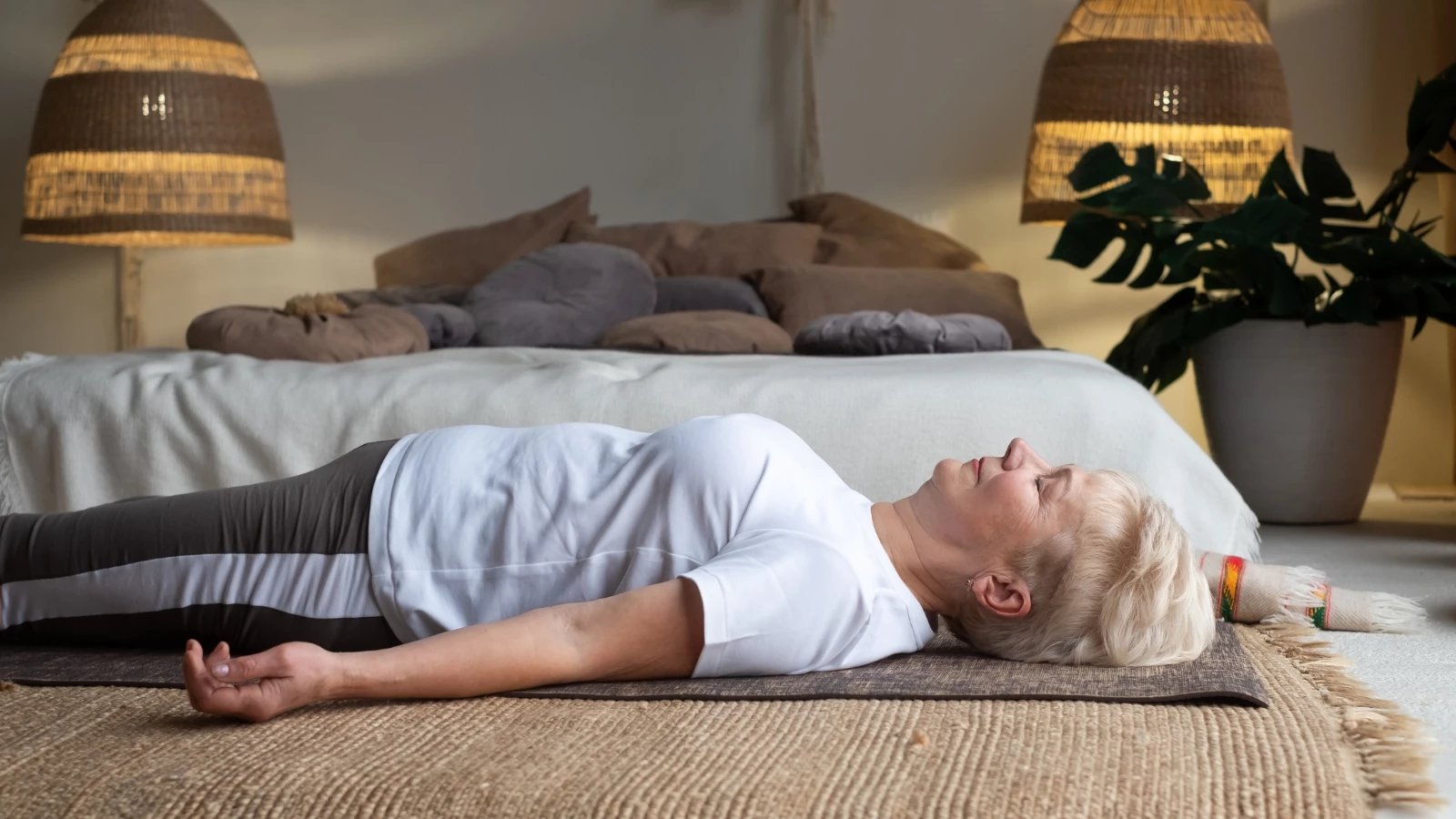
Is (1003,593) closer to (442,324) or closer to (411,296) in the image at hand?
(442,324)

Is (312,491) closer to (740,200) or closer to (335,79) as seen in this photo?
(740,200)

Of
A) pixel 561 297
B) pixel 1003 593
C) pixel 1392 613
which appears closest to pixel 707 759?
pixel 1003 593

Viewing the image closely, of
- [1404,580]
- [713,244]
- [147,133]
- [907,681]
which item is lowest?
[1404,580]

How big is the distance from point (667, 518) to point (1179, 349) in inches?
91.8

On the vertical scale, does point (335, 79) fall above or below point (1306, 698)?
above

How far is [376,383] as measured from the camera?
2141 millimetres

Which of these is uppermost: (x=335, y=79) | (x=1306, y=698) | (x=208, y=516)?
(x=335, y=79)

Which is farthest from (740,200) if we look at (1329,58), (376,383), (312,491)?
(312,491)

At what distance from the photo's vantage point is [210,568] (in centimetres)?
144

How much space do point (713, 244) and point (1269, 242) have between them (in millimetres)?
1476

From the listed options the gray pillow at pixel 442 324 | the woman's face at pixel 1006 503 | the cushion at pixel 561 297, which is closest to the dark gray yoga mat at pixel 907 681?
the woman's face at pixel 1006 503

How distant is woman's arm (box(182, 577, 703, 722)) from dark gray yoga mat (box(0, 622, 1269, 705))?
0.04m

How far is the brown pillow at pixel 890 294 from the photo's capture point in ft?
10.8

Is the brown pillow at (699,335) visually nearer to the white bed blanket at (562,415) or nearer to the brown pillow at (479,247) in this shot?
the white bed blanket at (562,415)
